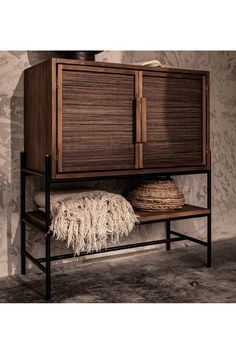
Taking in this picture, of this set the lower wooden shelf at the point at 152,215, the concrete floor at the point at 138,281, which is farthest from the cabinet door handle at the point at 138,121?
the concrete floor at the point at 138,281

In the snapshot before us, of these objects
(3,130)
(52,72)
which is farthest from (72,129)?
(3,130)

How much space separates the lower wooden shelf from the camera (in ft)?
8.81

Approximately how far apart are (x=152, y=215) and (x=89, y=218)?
509 mm

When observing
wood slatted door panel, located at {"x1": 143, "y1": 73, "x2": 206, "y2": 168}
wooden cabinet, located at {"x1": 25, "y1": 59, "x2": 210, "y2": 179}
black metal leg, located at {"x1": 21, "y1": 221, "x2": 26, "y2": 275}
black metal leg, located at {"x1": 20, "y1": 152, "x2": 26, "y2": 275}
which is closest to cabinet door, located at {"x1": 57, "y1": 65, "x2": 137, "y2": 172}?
wooden cabinet, located at {"x1": 25, "y1": 59, "x2": 210, "y2": 179}

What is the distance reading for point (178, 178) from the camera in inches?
147

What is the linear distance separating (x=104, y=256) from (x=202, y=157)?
1037 millimetres

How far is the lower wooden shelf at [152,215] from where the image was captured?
2685mm

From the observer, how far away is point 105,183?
329cm

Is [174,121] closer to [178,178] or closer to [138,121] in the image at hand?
[138,121]

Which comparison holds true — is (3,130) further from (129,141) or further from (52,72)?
(129,141)

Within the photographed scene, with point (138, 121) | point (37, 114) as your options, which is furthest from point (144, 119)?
point (37, 114)

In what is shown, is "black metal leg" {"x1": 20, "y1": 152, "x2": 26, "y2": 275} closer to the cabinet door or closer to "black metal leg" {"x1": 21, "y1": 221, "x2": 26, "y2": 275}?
"black metal leg" {"x1": 21, "y1": 221, "x2": 26, "y2": 275}

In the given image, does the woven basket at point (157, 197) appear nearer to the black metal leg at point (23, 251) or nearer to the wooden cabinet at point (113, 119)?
the wooden cabinet at point (113, 119)

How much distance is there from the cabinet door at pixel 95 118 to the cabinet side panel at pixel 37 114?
89 mm
